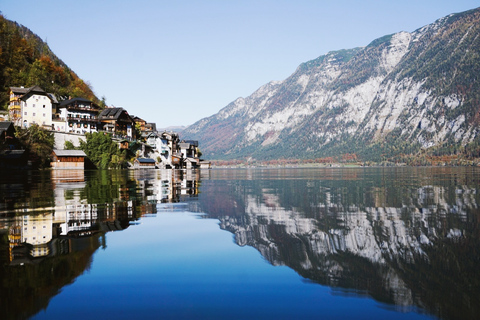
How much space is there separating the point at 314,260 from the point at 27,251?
6.34 meters

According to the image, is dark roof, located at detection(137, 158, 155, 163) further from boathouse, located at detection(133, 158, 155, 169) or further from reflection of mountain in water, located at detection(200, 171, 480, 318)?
reflection of mountain in water, located at detection(200, 171, 480, 318)

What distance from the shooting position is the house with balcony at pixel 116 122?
100750 mm

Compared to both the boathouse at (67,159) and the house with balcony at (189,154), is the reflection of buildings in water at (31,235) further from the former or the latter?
the house with balcony at (189,154)

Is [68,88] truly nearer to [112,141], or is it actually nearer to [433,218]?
[112,141]

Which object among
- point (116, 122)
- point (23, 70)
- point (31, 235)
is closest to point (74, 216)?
point (31, 235)

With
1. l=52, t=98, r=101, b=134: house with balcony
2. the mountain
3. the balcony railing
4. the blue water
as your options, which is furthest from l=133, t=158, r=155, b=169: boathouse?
the blue water

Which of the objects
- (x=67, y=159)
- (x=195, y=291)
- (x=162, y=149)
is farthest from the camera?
(x=162, y=149)

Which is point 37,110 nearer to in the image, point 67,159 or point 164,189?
point 67,159

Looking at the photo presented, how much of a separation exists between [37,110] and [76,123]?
9.04 meters

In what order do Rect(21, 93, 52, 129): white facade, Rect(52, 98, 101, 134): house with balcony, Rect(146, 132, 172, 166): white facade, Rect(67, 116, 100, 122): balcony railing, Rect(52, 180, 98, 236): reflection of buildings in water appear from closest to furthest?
1. Rect(52, 180, 98, 236): reflection of buildings in water
2. Rect(21, 93, 52, 129): white facade
3. Rect(52, 98, 101, 134): house with balcony
4. Rect(67, 116, 100, 122): balcony railing
5. Rect(146, 132, 172, 166): white facade

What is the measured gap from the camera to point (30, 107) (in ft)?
290

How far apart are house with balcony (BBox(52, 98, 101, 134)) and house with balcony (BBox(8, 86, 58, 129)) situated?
2797mm

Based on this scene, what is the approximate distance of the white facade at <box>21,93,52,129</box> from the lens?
8788 cm

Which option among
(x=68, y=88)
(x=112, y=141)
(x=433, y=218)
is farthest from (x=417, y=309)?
(x=68, y=88)
